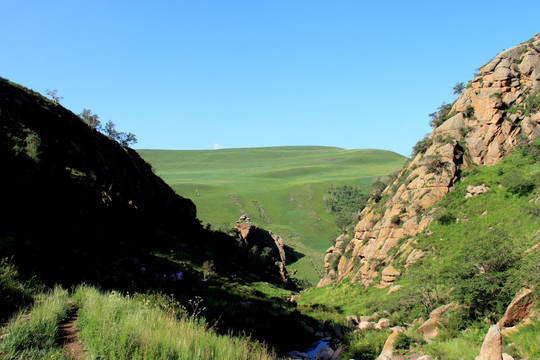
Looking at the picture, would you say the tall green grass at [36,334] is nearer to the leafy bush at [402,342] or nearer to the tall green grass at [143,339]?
the tall green grass at [143,339]

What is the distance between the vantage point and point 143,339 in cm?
632

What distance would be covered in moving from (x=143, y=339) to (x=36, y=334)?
87.6 inches

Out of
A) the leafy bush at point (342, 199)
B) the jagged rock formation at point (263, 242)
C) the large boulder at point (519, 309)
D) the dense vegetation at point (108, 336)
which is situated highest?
the dense vegetation at point (108, 336)

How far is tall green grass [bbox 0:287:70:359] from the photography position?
558cm

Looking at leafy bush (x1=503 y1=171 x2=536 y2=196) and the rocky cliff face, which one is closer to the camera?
leafy bush (x1=503 y1=171 x2=536 y2=196)

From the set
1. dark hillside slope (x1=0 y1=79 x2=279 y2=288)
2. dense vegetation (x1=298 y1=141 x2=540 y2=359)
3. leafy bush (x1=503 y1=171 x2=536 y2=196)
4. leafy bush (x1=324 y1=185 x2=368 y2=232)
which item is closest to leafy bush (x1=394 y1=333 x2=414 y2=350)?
dense vegetation (x1=298 y1=141 x2=540 y2=359)

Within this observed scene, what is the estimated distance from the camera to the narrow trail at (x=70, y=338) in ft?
20.2

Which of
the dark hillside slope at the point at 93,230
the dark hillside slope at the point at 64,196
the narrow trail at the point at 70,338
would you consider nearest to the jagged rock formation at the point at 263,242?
the dark hillside slope at the point at 93,230

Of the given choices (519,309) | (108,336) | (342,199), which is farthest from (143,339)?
Answer: (342,199)

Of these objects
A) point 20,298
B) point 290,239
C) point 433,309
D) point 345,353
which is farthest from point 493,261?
point 290,239

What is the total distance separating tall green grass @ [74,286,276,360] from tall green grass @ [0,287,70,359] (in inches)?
22.2

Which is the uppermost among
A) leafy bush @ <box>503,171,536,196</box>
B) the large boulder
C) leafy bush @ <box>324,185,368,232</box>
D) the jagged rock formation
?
leafy bush @ <box>503,171,536,196</box>

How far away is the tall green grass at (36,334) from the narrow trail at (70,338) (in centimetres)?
15

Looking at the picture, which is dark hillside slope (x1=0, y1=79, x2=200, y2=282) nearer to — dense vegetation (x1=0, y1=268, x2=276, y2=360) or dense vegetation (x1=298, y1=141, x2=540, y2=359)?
dense vegetation (x1=0, y1=268, x2=276, y2=360)
